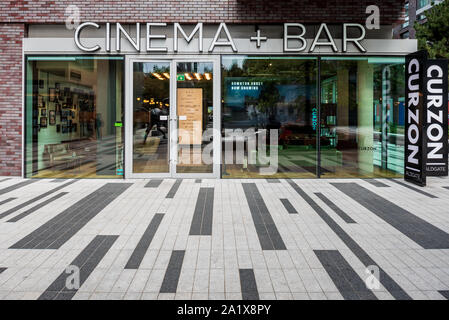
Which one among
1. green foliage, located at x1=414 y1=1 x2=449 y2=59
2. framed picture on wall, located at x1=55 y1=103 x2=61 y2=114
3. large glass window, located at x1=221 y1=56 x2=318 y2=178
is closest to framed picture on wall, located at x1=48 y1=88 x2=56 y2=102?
framed picture on wall, located at x1=55 y1=103 x2=61 y2=114

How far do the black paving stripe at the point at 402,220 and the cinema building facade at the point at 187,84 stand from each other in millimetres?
2291

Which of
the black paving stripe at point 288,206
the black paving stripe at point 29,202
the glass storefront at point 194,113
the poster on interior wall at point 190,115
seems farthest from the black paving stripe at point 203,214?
the black paving stripe at point 29,202

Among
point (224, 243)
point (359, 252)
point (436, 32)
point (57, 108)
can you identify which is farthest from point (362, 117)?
point (436, 32)

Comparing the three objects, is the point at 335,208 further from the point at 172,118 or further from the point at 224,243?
the point at 172,118

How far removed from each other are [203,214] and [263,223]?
1078 mm

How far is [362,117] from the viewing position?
10.9 metres

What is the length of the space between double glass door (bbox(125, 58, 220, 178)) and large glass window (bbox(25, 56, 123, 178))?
0.37m

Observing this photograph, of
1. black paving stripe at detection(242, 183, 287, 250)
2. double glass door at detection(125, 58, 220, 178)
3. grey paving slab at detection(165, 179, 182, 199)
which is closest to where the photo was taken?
black paving stripe at detection(242, 183, 287, 250)

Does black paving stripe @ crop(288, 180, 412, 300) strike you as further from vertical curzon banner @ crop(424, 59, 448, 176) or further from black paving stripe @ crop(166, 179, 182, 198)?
vertical curzon banner @ crop(424, 59, 448, 176)

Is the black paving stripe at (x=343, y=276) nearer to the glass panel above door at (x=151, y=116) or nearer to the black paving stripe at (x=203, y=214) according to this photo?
the black paving stripe at (x=203, y=214)

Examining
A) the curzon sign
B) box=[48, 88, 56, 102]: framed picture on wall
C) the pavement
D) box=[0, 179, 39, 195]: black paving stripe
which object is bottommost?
the pavement

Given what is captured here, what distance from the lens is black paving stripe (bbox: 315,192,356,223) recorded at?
20.7 ft

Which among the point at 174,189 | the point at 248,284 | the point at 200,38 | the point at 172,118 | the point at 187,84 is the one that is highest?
the point at 200,38

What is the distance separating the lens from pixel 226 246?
16.5ft
